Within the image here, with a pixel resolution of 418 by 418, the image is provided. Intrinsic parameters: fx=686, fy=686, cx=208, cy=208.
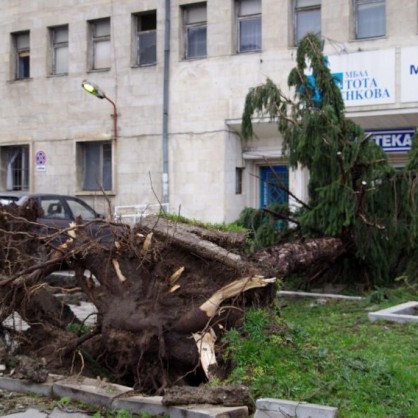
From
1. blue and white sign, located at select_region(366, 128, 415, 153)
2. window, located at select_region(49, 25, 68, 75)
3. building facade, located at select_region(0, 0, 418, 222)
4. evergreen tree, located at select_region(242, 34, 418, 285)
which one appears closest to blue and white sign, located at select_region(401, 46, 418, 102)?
building facade, located at select_region(0, 0, 418, 222)

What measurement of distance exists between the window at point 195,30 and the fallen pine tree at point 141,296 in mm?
13962

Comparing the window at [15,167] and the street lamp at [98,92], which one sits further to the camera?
the window at [15,167]

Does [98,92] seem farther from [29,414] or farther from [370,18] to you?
[29,414]

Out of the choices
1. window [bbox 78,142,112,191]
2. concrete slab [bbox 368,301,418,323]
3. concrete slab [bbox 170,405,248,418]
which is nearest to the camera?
concrete slab [bbox 170,405,248,418]

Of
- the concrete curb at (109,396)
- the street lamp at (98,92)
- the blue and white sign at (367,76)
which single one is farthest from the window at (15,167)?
the concrete curb at (109,396)

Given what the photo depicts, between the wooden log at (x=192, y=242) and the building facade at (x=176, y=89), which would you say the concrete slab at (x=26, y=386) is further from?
the building facade at (x=176, y=89)

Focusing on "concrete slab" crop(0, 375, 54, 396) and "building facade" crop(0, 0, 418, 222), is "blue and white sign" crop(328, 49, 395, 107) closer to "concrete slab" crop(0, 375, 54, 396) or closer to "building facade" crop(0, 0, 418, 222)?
"building facade" crop(0, 0, 418, 222)

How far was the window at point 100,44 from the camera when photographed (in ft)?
71.9

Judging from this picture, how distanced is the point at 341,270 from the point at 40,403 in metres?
7.01

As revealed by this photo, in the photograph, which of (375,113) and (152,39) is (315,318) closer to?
(375,113)

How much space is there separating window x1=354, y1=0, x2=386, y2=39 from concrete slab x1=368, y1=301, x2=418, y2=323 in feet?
33.9

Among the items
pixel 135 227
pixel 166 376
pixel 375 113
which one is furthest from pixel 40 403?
pixel 375 113

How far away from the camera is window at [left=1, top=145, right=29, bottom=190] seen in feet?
77.3

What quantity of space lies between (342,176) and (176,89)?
1044 centimetres
